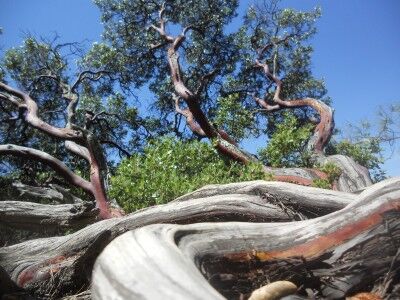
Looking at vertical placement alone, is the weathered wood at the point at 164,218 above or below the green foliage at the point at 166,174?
below

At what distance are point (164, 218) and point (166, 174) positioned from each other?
8.83 feet

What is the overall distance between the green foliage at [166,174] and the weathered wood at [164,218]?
6.62 feet

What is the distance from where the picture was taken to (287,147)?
849cm

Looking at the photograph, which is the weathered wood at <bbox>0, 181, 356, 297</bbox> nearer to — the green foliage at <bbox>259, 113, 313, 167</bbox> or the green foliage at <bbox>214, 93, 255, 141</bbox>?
the green foliage at <bbox>259, 113, 313, 167</bbox>

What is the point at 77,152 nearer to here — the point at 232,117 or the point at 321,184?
the point at 232,117

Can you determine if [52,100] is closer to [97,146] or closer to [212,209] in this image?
[97,146]

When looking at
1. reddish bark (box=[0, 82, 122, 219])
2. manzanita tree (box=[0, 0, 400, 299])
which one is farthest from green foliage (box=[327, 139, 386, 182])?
reddish bark (box=[0, 82, 122, 219])

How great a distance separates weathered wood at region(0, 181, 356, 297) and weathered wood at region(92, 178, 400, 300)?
1.06 metres

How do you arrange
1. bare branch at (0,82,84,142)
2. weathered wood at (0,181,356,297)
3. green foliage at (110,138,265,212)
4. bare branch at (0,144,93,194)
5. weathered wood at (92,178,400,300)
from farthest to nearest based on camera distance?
bare branch at (0,82,84,142) → bare branch at (0,144,93,194) → green foliage at (110,138,265,212) → weathered wood at (0,181,356,297) → weathered wood at (92,178,400,300)

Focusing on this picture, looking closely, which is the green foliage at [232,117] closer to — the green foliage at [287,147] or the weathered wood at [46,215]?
the green foliage at [287,147]

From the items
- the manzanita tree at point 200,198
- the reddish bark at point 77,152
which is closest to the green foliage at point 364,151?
the manzanita tree at point 200,198

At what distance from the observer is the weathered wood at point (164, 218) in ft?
11.9

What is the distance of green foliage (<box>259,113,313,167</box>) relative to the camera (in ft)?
26.8

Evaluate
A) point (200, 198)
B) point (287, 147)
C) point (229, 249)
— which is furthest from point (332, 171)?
point (229, 249)
